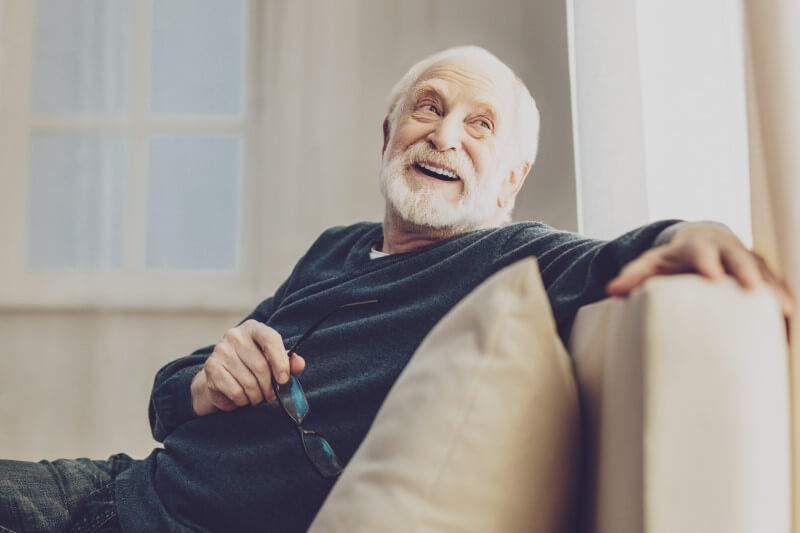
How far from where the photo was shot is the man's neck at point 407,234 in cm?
148

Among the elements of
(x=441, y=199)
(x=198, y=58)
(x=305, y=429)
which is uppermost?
(x=198, y=58)

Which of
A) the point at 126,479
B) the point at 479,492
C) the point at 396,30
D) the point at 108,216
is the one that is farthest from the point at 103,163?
the point at 479,492

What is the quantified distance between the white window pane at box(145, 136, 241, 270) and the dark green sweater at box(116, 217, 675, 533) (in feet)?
3.94

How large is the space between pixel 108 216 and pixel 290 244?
585mm

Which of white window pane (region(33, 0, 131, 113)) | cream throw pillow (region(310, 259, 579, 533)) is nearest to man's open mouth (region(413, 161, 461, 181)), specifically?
cream throw pillow (region(310, 259, 579, 533))

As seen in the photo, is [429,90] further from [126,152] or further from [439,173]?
[126,152]

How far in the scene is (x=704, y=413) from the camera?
0.55m

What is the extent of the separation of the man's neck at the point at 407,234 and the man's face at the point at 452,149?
0.06 feet

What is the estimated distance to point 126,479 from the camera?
4.32ft

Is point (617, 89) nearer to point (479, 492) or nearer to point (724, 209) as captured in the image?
point (724, 209)

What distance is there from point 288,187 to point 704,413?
2061mm

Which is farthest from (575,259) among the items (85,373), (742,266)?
(85,373)

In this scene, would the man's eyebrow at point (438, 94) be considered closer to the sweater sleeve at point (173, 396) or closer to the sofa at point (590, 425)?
the sweater sleeve at point (173, 396)

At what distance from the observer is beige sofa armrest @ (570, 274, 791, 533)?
0.54 meters
